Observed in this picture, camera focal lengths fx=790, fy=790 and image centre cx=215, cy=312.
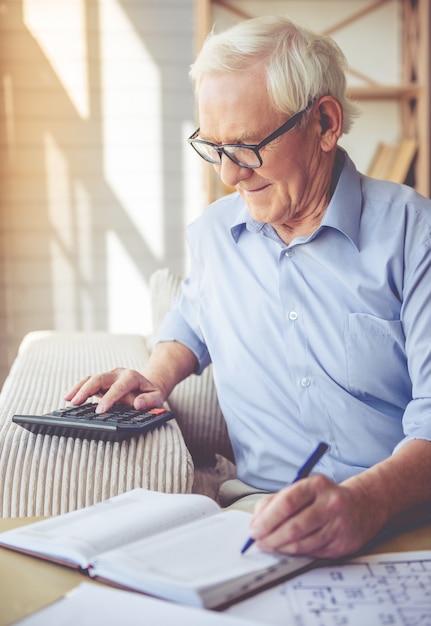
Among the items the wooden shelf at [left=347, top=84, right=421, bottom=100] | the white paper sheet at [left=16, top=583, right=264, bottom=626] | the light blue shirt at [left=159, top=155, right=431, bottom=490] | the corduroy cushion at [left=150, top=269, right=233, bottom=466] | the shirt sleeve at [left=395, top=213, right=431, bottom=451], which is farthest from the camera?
the wooden shelf at [left=347, top=84, right=421, bottom=100]

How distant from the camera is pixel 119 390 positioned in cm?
139

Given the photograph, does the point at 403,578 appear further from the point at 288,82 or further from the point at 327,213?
the point at 288,82

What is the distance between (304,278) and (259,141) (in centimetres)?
25

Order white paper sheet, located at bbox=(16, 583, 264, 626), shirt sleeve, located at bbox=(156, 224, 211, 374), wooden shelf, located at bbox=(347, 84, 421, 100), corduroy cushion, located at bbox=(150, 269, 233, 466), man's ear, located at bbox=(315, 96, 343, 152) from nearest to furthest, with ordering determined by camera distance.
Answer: white paper sheet, located at bbox=(16, 583, 264, 626), man's ear, located at bbox=(315, 96, 343, 152), shirt sleeve, located at bbox=(156, 224, 211, 374), corduroy cushion, located at bbox=(150, 269, 233, 466), wooden shelf, located at bbox=(347, 84, 421, 100)

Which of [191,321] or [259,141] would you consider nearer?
[259,141]

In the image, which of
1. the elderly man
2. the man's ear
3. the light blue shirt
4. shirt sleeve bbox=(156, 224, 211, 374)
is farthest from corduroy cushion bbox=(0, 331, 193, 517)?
the man's ear

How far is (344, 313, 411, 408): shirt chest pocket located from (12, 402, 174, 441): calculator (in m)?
0.34

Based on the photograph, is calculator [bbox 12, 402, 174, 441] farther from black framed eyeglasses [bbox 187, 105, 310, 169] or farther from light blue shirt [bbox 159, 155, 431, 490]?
black framed eyeglasses [bbox 187, 105, 310, 169]

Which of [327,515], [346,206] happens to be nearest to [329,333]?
[346,206]

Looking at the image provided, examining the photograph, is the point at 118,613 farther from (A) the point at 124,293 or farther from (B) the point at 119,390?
(A) the point at 124,293

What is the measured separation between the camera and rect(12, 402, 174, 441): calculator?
4.05 feet

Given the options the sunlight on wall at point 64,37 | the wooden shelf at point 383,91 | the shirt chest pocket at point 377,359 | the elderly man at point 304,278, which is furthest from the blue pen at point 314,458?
the sunlight on wall at point 64,37

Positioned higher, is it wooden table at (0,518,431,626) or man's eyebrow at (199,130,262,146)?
man's eyebrow at (199,130,262,146)

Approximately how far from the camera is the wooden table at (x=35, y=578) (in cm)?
74
